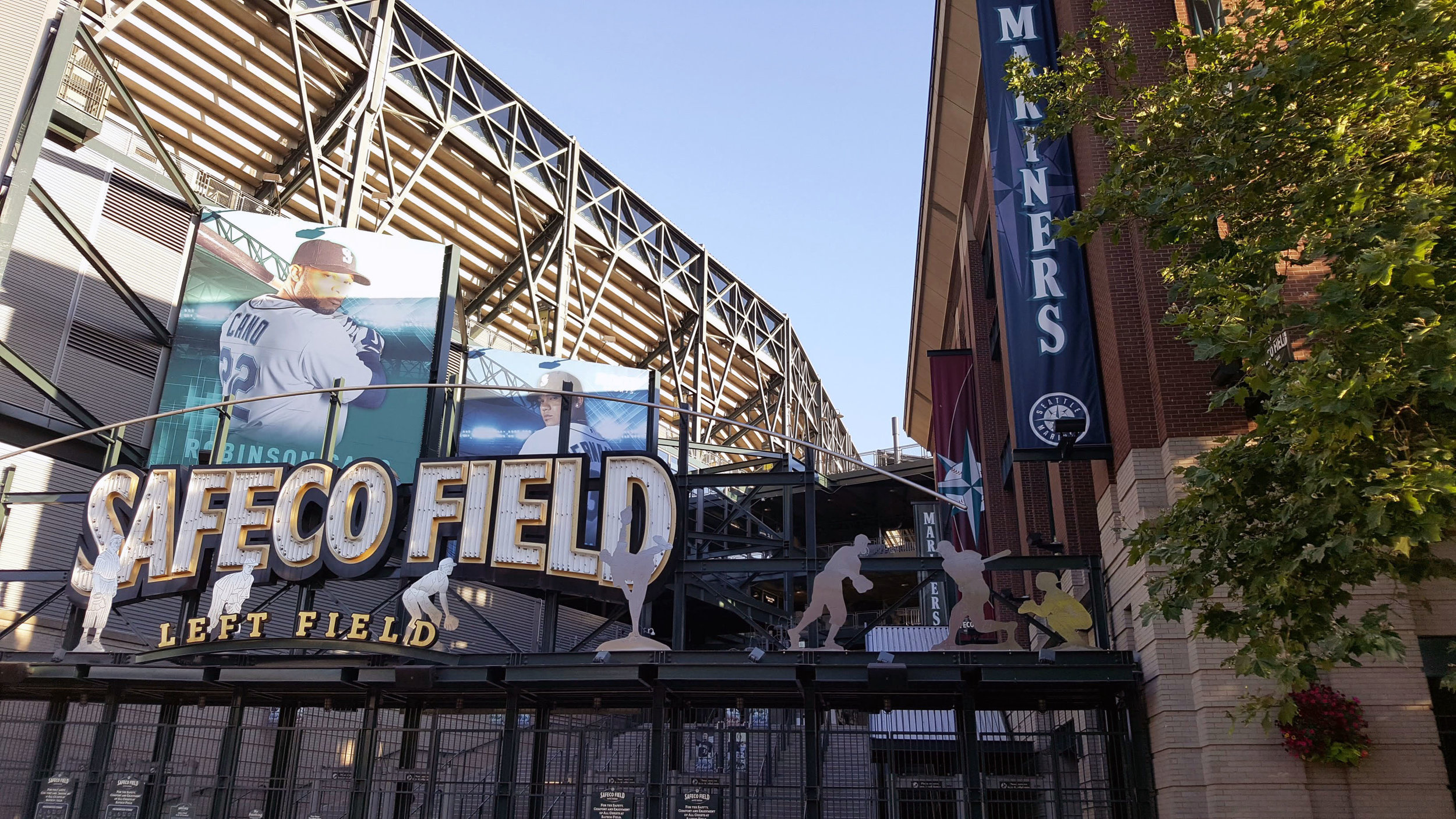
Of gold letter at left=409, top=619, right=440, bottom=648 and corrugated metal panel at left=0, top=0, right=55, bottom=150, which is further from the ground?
corrugated metal panel at left=0, top=0, right=55, bottom=150

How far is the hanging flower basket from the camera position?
13211 mm

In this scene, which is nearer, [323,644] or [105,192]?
[323,644]

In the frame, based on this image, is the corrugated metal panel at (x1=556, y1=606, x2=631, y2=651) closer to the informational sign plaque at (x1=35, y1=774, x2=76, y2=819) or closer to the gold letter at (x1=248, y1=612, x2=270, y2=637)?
the gold letter at (x1=248, y1=612, x2=270, y2=637)

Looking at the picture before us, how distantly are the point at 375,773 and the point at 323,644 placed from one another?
2.64 metres

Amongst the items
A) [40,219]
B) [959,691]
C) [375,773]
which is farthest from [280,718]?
[40,219]

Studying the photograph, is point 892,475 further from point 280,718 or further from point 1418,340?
point 280,718

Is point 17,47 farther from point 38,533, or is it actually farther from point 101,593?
point 101,593

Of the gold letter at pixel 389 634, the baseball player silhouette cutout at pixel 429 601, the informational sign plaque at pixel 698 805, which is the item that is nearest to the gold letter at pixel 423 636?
the baseball player silhouette cutout at pixel 429 601

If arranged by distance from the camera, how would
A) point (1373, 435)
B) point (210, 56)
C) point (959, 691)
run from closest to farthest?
point (1373, 435), point (959, 691), point (210, 56)

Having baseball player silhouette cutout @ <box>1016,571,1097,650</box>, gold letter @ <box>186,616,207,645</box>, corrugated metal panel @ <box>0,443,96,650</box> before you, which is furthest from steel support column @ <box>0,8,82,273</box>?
baseball player silhouette cutout @ <box>1016,571,1097,650</box>

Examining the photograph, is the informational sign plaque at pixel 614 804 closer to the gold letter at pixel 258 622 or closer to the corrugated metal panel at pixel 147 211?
the gold letter at pixel 258 622

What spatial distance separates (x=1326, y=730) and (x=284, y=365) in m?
28.9

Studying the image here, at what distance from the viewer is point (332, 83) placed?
131ft

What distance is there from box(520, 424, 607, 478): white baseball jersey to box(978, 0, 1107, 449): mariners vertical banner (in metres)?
23.0
